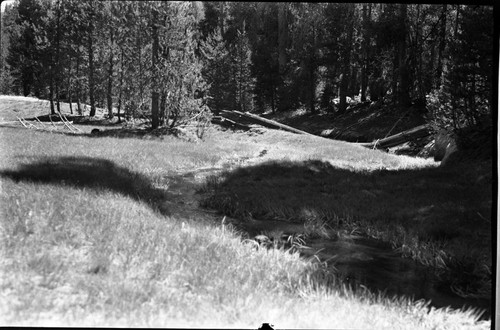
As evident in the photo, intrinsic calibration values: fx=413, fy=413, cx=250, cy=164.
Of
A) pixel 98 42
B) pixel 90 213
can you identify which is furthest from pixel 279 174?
pixel 98 42

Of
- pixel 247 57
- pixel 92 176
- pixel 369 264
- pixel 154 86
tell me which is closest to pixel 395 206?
pixel 369 264

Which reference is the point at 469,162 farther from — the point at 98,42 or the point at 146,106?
the point at 98,42

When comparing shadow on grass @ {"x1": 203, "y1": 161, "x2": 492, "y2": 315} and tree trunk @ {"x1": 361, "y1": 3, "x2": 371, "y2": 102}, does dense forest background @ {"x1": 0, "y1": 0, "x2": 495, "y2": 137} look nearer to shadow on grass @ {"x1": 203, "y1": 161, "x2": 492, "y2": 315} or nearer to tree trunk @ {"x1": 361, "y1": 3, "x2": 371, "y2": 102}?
tree trunk @ {"x1": 361, "y1": 3, "x2": 371, "y2": 102}

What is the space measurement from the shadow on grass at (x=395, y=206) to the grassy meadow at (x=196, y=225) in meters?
0.01

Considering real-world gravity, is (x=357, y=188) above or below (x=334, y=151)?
below

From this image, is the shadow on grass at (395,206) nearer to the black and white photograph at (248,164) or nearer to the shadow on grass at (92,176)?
the black and white photograph at (248,164)

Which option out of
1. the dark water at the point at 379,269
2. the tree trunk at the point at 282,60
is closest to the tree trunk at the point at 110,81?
the tree trunk at the point at 282,60

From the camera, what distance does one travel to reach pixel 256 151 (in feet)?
12.4

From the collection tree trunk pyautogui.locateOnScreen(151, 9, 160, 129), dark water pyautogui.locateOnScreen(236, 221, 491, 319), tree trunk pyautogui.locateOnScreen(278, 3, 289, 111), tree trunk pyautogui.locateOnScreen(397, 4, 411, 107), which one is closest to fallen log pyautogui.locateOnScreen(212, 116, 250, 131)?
tree trunk pyautogui.locateOnScreen(278, 3, 289, 111)

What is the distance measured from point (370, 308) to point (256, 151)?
5.40ft

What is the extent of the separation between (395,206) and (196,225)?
5.24 ft

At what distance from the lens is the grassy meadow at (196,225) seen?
2598mm

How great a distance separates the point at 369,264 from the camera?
3.07m

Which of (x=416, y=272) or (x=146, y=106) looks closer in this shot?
(x=416, y=272)
